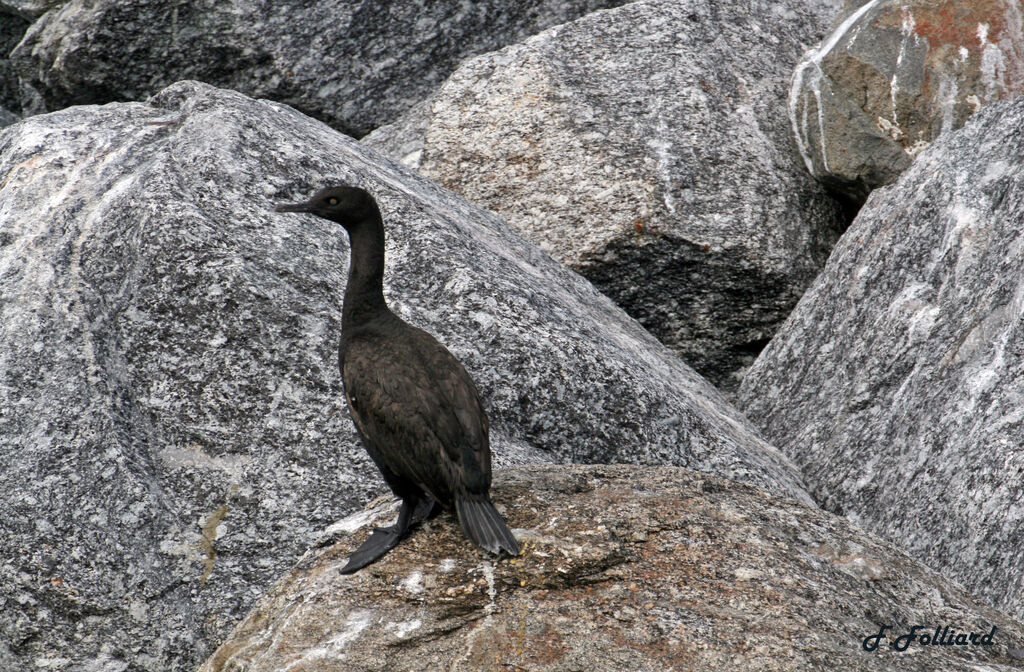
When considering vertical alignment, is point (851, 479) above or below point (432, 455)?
below

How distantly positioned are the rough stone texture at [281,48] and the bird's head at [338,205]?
23.9ft

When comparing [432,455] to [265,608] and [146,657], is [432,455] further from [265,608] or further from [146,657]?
[146,657]

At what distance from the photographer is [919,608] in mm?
4836

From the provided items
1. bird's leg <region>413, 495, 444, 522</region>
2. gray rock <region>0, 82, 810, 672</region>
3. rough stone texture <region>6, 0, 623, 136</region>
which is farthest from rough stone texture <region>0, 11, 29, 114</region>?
bird's leg <region>413, 495, 444, 522</region>

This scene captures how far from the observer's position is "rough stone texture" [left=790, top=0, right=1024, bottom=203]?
31.1 ft

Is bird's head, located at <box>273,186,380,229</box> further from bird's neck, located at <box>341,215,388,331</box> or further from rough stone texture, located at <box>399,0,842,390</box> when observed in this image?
rough stone texture, located at <box>399,0,842,390</box>

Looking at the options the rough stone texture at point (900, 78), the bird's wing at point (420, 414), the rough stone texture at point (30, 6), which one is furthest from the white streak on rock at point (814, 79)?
the rough stone texture at point (30, 6)

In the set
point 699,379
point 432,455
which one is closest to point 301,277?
point 432,455

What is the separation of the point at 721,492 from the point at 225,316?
3.16 metres

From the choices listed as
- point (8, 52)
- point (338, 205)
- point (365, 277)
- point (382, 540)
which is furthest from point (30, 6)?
point (382, 540)

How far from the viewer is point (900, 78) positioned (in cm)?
965

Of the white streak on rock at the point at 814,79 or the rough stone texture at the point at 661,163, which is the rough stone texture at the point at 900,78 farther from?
the rough stone texture at the point at 661,163

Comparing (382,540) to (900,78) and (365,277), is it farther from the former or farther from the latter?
(900,78)

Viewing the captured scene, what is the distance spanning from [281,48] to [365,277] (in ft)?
25.0
